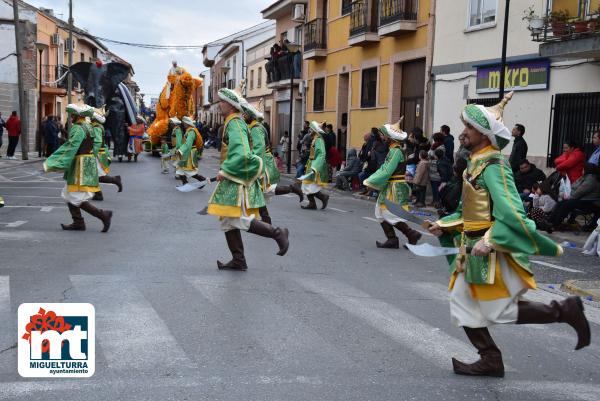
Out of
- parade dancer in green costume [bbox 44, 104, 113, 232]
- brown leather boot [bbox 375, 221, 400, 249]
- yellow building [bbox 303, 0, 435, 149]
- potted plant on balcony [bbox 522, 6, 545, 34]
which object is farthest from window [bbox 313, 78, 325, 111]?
brown leather boot [bbox 375, 221, 400, 249]

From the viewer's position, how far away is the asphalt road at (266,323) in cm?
444

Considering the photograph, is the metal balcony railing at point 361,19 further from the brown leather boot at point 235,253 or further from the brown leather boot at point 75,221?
the brown leather boot at point 235,253

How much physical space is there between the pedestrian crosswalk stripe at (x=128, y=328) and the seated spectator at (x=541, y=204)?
26.0ft

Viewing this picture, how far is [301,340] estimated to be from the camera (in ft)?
17.6

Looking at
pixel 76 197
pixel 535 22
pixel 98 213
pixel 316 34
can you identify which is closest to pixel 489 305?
pixel 98 213

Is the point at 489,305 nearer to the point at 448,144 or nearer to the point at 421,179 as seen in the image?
the point at 421,179

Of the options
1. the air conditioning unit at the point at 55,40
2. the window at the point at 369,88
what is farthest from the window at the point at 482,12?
the air conditioning unit at the point at 55,40

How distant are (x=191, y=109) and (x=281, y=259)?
2518 centimetres

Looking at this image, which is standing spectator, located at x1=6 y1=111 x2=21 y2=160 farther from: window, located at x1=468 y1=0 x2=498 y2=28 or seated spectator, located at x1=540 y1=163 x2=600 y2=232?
seated spectator, located at x1=540 y1=163 x2=600 y2=232

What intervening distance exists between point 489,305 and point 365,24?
2168 cm

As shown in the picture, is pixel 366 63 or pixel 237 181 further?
pixel 366 63

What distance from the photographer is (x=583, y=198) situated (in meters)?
12.1

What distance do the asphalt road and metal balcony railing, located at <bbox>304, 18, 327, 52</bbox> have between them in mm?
21188

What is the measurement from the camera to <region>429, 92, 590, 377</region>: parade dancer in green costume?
4543 mm
